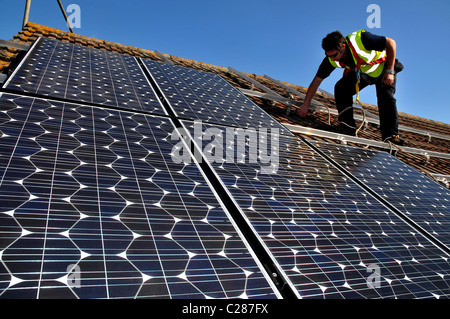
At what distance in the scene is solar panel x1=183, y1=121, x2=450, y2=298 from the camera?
1.93 m

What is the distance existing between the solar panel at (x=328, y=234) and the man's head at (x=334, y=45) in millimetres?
4072

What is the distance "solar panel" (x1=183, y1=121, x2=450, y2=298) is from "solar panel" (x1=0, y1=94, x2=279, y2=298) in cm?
29

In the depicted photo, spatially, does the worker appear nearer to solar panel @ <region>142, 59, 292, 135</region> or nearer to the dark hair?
the dark hair

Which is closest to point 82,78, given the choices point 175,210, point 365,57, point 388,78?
point 175,210

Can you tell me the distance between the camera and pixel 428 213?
3.56m

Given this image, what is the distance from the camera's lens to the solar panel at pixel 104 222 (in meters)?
1.35

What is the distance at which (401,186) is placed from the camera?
4121 millimetres

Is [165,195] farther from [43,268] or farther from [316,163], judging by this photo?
[316,163]

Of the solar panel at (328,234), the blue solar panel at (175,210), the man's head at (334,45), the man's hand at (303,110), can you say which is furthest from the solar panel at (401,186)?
the man's head at (334,45)

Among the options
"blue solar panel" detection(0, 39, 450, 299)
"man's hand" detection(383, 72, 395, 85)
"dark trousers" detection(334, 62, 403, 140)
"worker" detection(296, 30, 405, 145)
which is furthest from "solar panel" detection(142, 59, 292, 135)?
"man's hand" detection(383, 72, 395, 85)

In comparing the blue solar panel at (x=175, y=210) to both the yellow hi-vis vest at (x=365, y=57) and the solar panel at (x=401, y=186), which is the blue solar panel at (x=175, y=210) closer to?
the solar panel at (x=401, y=186)

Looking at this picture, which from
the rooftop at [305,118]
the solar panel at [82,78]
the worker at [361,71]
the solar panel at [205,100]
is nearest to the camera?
the solar panel at [82,78]

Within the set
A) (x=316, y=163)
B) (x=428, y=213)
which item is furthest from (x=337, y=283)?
(x=428, y=213)

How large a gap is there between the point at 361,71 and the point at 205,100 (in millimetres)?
4011
